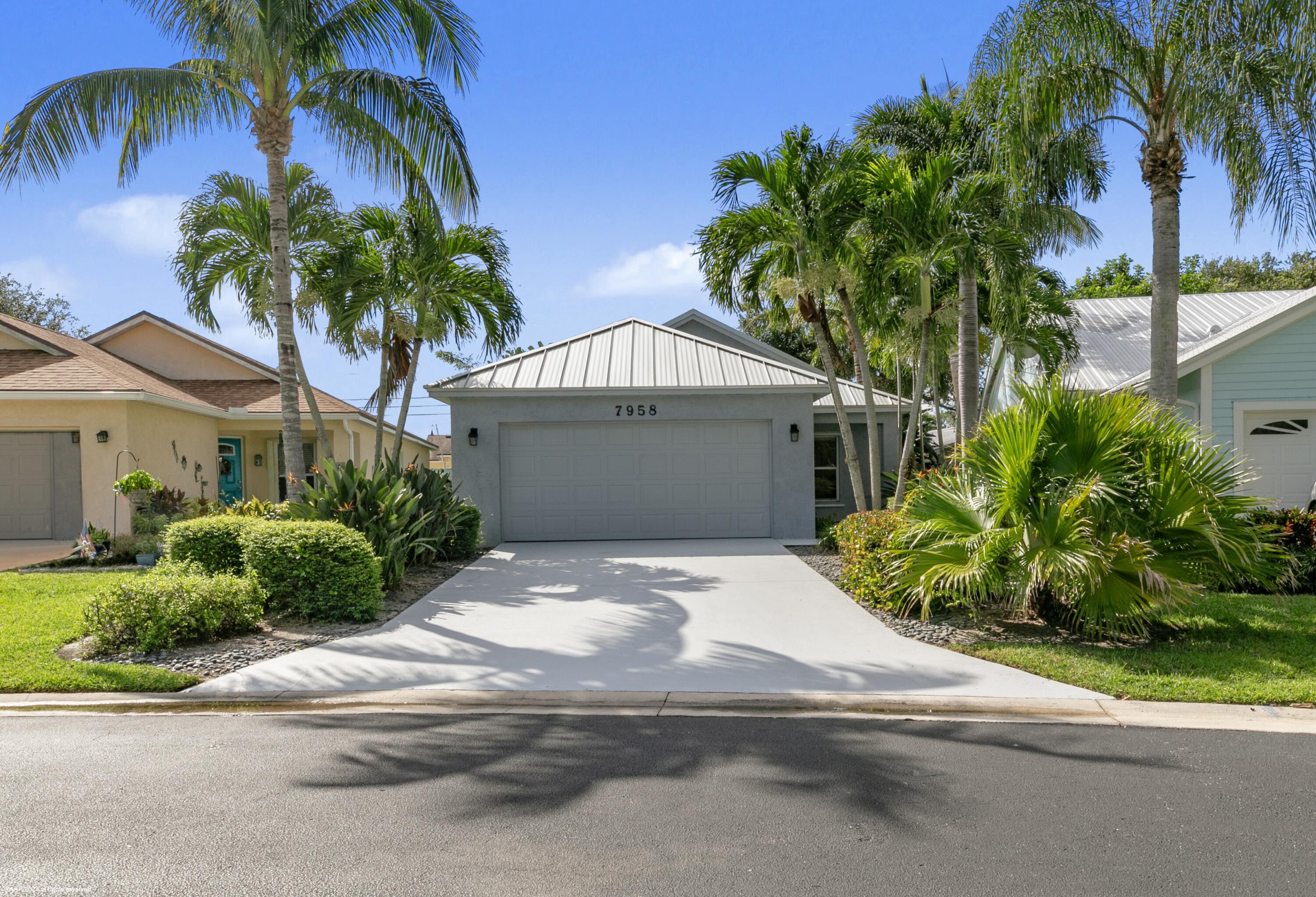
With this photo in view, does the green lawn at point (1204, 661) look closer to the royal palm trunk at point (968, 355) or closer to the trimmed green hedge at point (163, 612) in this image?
the royal palm trunk at point (968, 355)

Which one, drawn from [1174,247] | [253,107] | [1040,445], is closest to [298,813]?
[1040,445]

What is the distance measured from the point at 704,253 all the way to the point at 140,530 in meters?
10.4

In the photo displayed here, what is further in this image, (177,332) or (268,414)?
(177,332)

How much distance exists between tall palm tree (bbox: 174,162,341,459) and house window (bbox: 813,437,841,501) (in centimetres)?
997

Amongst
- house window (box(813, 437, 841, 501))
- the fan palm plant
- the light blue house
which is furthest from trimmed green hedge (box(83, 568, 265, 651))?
house window (box(813, 437, 841, 501))

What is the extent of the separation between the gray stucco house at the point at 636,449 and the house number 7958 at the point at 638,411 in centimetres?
2

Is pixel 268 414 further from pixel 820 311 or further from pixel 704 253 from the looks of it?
pixel 820 311

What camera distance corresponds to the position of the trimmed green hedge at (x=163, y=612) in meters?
7.19

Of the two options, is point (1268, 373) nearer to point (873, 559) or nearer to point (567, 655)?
point (873, 559)

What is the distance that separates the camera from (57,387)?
47.0ft

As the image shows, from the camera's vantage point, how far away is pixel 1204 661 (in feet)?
21.3

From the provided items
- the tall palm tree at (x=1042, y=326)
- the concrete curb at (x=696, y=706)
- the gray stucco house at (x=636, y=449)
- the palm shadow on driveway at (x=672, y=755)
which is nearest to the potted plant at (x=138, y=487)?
the gray stucco house at (x=636, y=449)

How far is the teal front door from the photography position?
63.5 feet

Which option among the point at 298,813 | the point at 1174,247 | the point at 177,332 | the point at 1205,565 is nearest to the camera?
the point at 298,813
